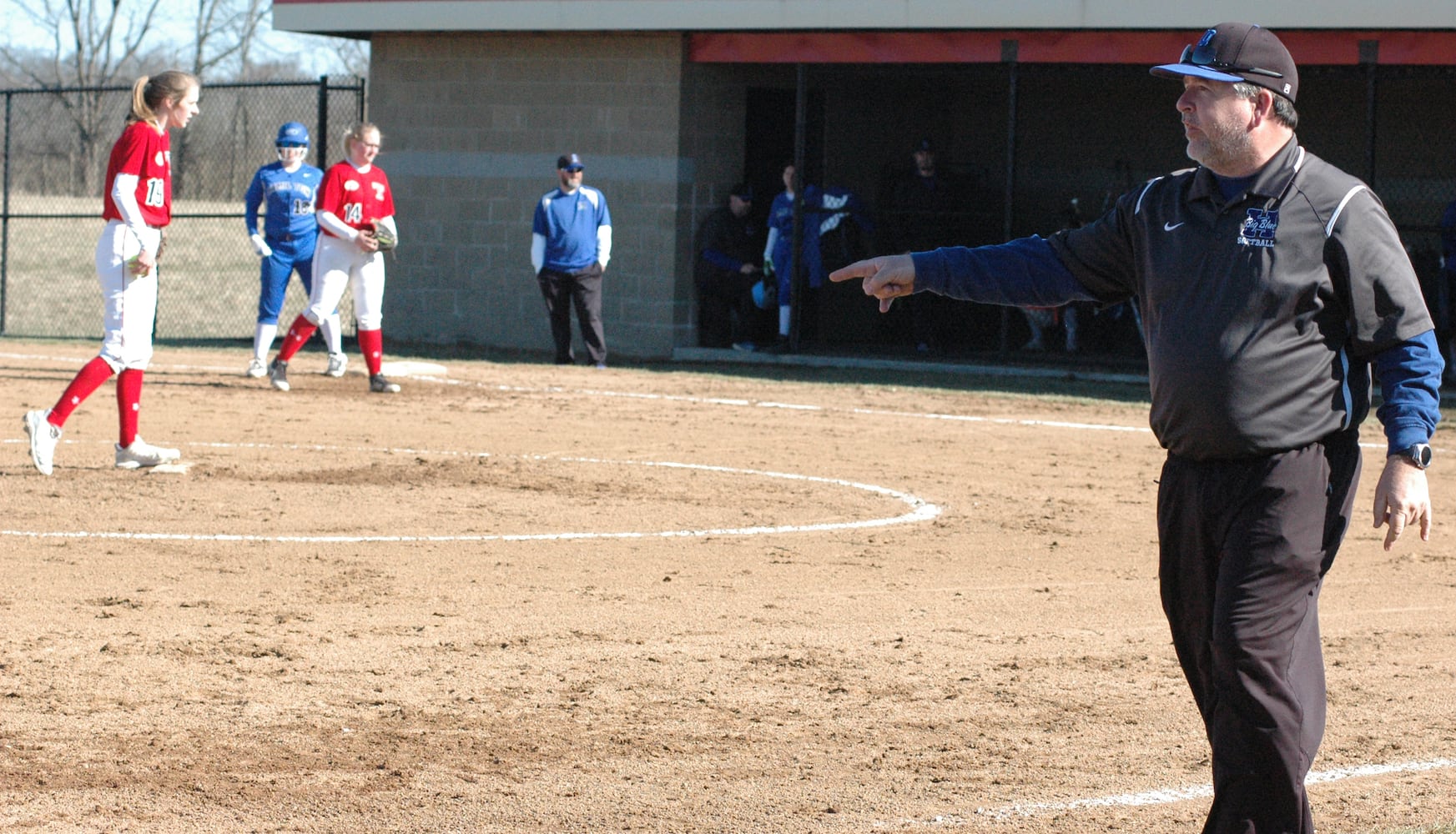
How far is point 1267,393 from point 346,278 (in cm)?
1179

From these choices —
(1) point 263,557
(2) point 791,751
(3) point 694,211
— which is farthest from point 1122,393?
(2) point 791,751

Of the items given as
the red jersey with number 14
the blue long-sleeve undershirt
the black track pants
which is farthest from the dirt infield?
the red jersey with number 14

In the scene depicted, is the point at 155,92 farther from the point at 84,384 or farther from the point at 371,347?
the point at 371,347

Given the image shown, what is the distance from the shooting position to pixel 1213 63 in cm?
405

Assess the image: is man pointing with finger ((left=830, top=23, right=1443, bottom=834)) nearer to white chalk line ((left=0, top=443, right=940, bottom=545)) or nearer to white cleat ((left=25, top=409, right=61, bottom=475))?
white chalk line ((left=0, top=443, right=940, bottom=545))

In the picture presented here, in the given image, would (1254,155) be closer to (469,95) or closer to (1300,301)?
(1300,301)

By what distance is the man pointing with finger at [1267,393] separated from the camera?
155 inches

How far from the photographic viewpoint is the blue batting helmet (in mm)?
16406

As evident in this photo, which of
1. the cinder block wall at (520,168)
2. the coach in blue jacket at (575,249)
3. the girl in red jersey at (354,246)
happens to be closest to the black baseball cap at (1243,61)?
the girl in red jersey at (354,246)

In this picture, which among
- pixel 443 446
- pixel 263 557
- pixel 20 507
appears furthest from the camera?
pixel 443 446

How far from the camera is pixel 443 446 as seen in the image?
1205 cm

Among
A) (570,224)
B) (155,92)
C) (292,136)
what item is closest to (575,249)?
(570,224)

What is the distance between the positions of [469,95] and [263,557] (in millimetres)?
13680

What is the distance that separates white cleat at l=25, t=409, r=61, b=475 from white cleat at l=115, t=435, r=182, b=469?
0.44 m
